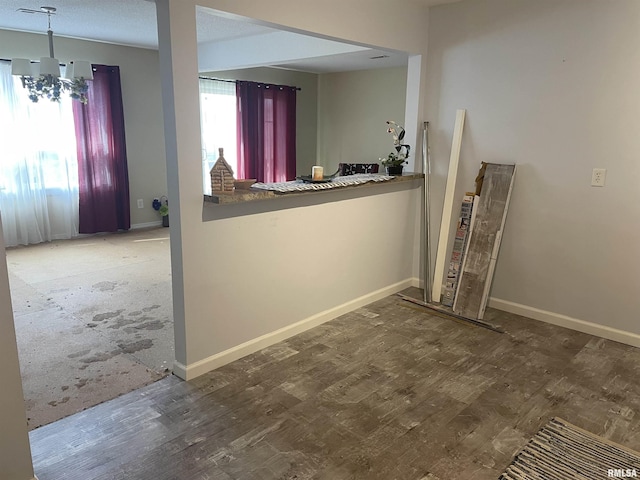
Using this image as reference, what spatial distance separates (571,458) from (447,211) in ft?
7.05

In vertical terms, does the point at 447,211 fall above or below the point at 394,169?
below

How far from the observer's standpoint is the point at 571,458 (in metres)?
2.04

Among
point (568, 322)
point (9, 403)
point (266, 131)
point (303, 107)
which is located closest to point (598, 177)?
point (568, 322)

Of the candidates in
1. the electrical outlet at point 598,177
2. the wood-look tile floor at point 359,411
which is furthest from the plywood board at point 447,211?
the electrical outlet at point 598,177

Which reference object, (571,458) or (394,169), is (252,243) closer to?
(394,169)

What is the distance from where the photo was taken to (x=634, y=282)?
3.08 m

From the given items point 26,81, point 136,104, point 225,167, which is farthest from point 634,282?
point 136,104

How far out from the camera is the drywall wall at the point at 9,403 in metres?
1.62

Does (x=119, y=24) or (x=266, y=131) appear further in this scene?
(x=266, y=131)

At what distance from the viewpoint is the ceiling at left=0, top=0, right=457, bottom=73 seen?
3912mm

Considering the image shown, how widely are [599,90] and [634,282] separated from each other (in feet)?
4.21

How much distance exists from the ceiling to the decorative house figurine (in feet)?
4.75

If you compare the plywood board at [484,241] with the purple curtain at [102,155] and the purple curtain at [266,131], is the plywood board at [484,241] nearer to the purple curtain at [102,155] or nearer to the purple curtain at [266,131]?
the purple curtain at [266,131]

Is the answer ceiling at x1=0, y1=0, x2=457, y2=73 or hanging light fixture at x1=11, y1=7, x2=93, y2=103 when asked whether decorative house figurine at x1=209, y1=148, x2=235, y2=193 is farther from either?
hanging light fixture at x1=11, y1=7, x2=93, y2=103
